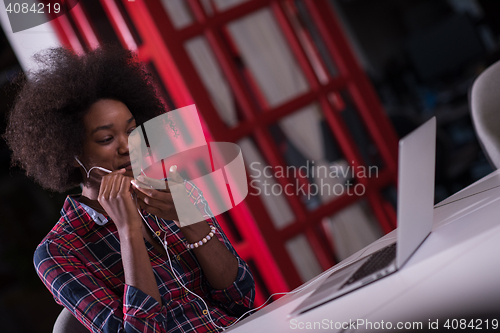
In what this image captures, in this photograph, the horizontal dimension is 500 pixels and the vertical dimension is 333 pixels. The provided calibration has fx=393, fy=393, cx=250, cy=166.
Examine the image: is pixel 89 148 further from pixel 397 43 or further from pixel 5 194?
pixel 397 43

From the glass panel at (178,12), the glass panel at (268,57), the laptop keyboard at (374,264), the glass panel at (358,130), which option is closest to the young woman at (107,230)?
the laptop keyboard at (374,264)

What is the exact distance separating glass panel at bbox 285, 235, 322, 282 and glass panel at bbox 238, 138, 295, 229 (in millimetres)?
101

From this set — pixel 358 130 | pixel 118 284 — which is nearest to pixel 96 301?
pixel 118 284

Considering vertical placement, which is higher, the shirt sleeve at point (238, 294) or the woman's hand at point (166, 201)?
the woman's hand at point (166, 201)

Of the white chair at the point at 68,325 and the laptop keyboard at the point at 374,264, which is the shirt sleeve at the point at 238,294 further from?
the laptop keyboard at the point at 374,264

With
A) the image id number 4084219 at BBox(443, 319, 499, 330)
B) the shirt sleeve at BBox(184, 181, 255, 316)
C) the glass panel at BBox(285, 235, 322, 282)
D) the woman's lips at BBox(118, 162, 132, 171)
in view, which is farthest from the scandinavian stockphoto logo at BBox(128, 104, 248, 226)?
the image id number 4084219 at BBox(443, 319, 499, 330)

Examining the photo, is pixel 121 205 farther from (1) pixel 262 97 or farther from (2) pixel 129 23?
(2) pixel 129 23

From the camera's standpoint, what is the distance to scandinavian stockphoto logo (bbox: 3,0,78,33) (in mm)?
1838

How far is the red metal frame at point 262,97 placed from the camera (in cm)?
176

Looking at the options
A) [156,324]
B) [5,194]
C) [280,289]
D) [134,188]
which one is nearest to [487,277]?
[156,324]

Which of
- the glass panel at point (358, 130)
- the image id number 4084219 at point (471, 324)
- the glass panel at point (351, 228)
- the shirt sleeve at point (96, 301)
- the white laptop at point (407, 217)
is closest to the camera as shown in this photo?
the image id number 4084219 at point (471, 324)

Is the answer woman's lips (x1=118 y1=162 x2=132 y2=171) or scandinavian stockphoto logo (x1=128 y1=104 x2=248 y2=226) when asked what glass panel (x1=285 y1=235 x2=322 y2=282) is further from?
woman's lips (x1=118 y1=162 x2=132 y2=171)

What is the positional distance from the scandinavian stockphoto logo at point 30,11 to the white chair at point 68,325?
1450 millimetres

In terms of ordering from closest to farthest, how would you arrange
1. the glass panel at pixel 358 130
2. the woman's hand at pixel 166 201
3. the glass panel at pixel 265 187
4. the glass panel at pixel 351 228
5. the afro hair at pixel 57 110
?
the woman's hand at pixel 166 201 < the afro hair at pixel 57 110 < the glass panel at pixel 265 187 < the glass panel at pixel 351 228 < the glass panel at pixel 358 130
